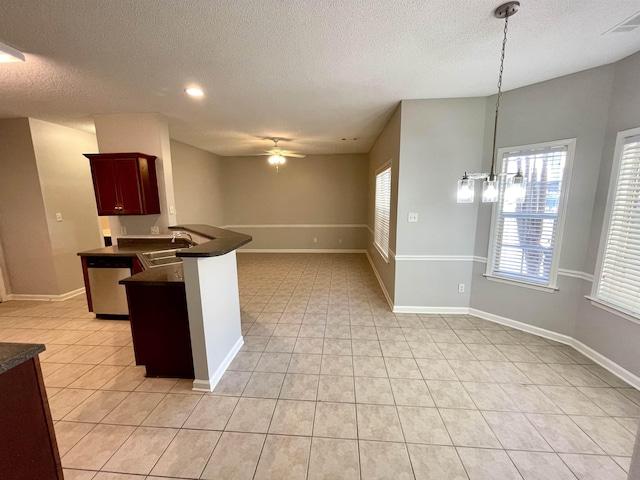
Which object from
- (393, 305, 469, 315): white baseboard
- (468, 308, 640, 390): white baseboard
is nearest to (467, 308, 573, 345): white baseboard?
(468, 308, 640, 390): white baseboard

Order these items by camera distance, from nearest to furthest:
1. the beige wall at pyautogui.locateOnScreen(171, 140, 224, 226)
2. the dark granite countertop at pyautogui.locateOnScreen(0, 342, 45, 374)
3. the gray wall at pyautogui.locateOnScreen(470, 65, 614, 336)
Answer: the dark granite countertop at pyautogui.locateOnScreen(0, 342, 45, 374), the gray wall at pyautogui.locateOnScreen(470, 65, 614, 336), the beige wall at pyautogui.locateOnScreen(171, 140, 224, 226)

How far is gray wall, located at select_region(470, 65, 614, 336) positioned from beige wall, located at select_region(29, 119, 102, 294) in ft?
Result: 19.1

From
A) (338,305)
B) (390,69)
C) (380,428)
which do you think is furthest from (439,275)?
(390,69)

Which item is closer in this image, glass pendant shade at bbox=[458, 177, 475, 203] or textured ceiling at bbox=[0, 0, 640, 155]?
textured ceiling at bbox=[0, 0, 640, 155]

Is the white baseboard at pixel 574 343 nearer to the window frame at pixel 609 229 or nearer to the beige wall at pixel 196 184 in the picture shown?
the window frame at pixel 609 229

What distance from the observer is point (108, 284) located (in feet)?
10.3

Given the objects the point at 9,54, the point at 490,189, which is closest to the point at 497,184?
the point at 490,189

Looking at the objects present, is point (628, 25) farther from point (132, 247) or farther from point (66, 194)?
point (66, 194)

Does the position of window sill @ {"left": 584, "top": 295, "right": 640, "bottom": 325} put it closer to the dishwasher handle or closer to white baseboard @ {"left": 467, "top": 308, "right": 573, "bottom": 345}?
white baseboard @ {"left": 467, "top": 308, "right": 573, "bottom": 345}

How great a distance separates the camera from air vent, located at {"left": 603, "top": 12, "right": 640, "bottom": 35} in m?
1.64

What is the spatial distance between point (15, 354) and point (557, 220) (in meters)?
3.89

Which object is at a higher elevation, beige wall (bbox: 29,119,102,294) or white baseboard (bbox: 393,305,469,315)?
beige wall (bbox: 29,119,102,294)

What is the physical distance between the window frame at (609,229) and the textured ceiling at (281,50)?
66 centimetres

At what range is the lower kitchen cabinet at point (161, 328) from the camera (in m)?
2.05
